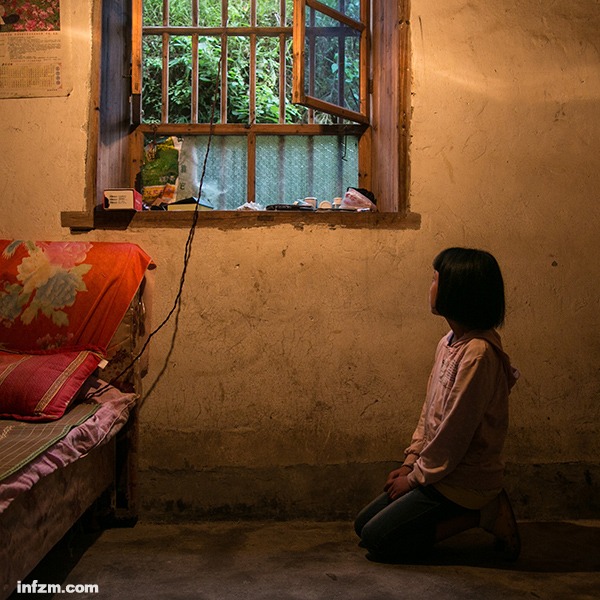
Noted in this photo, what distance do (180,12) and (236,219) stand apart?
2275 mm

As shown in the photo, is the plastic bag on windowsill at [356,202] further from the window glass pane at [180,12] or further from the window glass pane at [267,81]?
the window glass pane at [180,12]

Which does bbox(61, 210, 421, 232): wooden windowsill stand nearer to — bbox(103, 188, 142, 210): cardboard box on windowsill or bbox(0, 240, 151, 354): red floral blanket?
bbox(103, 188, 142, 210): cardboard box on windowsill

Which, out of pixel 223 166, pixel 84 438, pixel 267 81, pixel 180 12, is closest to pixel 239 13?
pixel 180 12

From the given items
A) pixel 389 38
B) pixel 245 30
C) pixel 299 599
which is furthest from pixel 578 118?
pixel 299 599

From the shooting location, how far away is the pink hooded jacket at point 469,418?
95.3 inches

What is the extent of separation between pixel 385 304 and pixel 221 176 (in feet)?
3.83

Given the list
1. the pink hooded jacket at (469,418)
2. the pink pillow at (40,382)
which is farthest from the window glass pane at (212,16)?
the pink hooded jacket at (469,418)

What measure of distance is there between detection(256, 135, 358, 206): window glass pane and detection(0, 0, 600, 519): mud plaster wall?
1.90 ft

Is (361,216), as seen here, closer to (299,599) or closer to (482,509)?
(482,509)

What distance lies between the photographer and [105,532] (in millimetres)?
2896

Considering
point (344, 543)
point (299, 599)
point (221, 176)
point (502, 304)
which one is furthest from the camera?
point (221, 176)

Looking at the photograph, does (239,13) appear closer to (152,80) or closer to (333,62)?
(152,80)

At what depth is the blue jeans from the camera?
2.50 metres

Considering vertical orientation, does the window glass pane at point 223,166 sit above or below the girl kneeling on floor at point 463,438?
above
